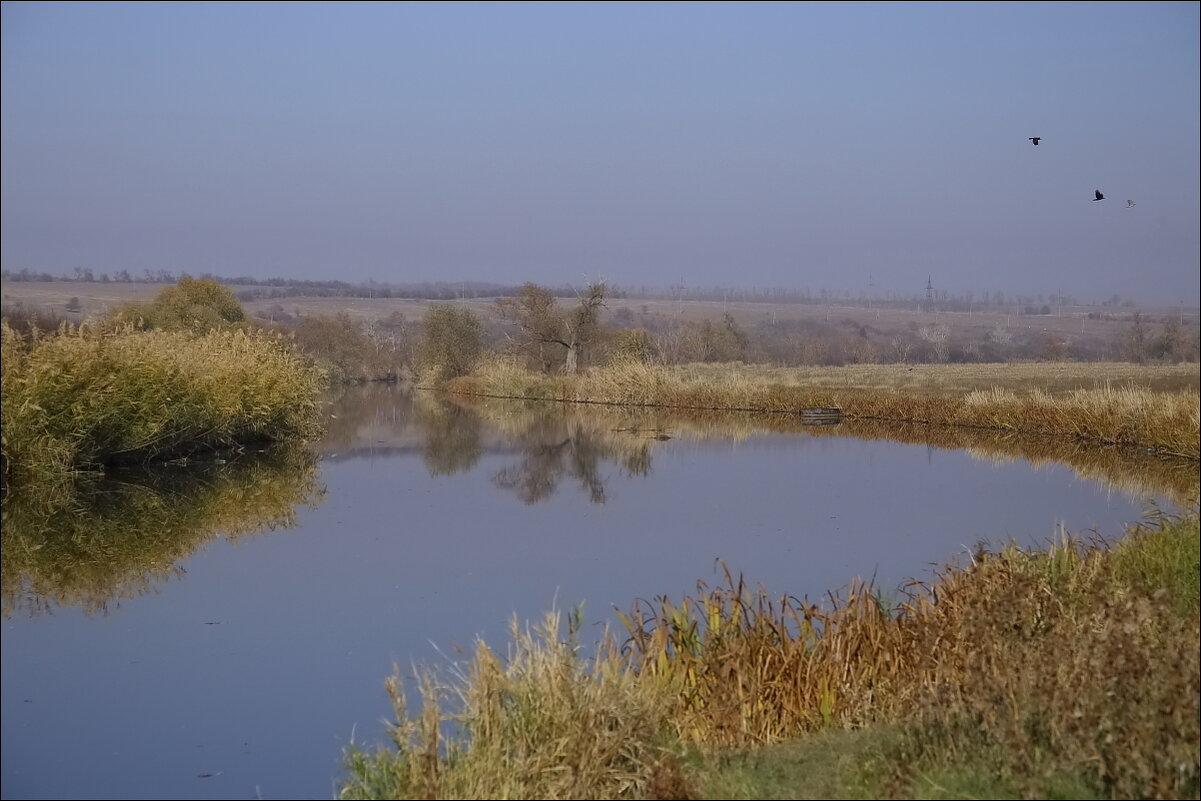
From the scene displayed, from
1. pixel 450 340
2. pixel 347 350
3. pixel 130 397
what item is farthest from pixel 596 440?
pixel 347 350

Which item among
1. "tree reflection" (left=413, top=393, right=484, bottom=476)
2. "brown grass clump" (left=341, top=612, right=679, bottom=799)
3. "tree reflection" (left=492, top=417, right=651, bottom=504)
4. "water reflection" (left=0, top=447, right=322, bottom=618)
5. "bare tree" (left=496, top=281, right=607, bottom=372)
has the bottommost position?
"tree reflection" (left=413, top=393, right=484, bottom=476)

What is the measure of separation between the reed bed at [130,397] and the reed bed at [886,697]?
9.19 m

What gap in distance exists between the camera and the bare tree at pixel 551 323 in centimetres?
4559

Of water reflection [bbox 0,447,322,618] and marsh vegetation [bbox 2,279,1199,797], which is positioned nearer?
marsh vegetation [bbox 2,279,1199,797]

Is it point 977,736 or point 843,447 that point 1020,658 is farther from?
point 843,447

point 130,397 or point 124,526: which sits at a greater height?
point 130,397

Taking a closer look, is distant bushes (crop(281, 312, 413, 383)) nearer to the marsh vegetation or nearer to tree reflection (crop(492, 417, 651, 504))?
the marsh vegetation

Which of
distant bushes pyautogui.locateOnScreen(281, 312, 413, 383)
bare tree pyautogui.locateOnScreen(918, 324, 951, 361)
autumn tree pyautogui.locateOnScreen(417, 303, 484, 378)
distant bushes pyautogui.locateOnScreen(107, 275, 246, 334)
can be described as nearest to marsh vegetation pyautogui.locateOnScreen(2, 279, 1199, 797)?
distant bushes pyautogui.locateOnScreen(107, 275, 246, 334)

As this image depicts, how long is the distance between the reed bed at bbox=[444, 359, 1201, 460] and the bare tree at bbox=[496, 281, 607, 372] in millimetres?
1704

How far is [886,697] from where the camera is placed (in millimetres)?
6387

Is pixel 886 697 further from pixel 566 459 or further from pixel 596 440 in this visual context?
pixel 596 440

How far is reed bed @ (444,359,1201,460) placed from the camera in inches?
838

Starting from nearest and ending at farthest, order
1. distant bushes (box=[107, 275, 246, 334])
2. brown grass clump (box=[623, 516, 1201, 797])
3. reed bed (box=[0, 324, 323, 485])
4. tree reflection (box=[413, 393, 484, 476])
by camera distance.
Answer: brown grass clump (box=[623, 516, 1201, 797])
reed bed (box=[0, 324, 323, 485])
tree reflection (box=[413, 393, 484, 476])
distant bushes (box=[107, 275, 246, 334])

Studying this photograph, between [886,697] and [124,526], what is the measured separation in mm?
9234
